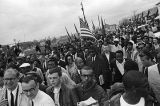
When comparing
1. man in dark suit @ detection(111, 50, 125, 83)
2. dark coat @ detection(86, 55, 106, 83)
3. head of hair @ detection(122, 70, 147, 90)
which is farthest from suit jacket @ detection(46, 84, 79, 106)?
dark coat @ detection(86, 55, 106, 83)

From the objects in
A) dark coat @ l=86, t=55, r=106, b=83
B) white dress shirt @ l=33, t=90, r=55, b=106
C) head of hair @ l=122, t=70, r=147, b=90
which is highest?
head of hair @ l=122, t=70, r=147, b=90

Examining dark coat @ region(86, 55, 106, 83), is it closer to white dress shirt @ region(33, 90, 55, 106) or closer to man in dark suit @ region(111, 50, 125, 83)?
man in dark suit @ region(111, 50, 125, 83)

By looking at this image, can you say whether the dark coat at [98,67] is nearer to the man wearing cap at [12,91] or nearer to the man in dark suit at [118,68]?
the man in dark suit at [118,68]

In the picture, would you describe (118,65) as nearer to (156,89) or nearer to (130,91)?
(156,89)

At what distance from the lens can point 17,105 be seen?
3.75 metres

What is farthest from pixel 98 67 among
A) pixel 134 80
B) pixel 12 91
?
pixel 134 80

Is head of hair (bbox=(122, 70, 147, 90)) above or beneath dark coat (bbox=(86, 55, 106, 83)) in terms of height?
above

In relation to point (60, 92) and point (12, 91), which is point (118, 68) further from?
point (12, 91)

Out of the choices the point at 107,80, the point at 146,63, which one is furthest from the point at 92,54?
the point at 146,63

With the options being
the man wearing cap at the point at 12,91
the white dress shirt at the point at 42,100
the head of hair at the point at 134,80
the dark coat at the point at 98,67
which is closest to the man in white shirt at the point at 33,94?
the white dress shirt at the point at 42,100

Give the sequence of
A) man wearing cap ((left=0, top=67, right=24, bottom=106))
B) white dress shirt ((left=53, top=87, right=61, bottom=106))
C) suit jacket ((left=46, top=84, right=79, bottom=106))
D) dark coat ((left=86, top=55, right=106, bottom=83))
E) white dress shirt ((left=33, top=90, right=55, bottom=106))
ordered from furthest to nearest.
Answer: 1. dark coat ((left=86, top=55, right=106, bottom=83))
2. white dress shirt ((left=53, top=87, right=61, bottom=106))
3. suit jacket ((left=46, top=84, right=79, bottom=106))
4. man wearing cap ((left=0, top=67, right=24, bottom=106))
5. white dress shirt ((left=33, top=90, right=55, bottom=106))

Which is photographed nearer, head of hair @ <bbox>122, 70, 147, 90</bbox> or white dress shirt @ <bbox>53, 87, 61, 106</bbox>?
head of hair @ <bbox>122, 70, 147, 90</bbox>

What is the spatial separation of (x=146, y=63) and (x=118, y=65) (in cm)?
151

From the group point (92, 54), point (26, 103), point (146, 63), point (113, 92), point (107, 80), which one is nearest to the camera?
point (113, 92)
